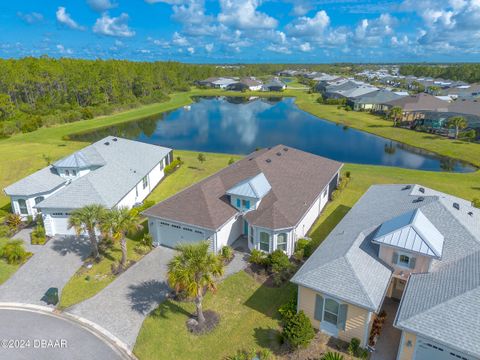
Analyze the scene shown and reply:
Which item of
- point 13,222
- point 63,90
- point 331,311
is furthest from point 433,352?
point 63,90

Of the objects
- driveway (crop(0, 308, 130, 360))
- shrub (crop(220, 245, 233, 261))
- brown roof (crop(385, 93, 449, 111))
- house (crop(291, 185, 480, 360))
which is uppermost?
brown roof (crop(385, 93, 449, 111))

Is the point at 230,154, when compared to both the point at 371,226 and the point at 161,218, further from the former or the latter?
the point at 371,226

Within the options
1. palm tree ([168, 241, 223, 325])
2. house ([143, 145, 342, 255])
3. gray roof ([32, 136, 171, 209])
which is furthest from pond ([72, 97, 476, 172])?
palm tree ([168, 241, 223, 325])

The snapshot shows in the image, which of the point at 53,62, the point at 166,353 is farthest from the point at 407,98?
the point at 53,62

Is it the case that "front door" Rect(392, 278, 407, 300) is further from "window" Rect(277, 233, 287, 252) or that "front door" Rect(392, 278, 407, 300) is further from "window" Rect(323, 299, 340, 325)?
"window" Rect(277, 233, 287, 252)

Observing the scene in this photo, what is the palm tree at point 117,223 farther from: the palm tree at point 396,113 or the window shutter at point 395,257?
the palm tree at point 396,113
